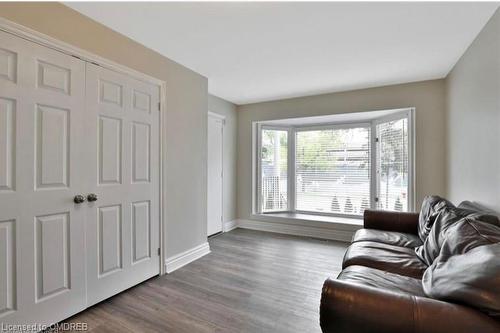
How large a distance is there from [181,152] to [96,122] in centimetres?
100

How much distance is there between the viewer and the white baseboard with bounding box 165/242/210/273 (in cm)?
273

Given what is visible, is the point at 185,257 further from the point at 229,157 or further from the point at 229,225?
the point at 229,157

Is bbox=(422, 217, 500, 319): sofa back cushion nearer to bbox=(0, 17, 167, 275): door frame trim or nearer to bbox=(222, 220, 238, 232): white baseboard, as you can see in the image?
bbox=(0, 17, 167, 275): door frame trim

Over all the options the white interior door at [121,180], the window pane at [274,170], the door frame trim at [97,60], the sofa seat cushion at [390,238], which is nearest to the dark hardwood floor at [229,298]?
the white interior door at [121,180]

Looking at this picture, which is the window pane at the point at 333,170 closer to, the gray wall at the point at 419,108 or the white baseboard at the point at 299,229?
the white baseboard at the point at 299,229

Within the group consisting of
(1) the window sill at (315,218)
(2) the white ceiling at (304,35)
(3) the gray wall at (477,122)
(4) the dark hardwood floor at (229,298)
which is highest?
(2) the white ceiling at (304,35)

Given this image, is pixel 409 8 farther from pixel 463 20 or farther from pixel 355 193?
pixel 355 193

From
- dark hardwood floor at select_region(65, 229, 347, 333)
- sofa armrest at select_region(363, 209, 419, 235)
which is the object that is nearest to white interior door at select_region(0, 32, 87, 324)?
dark hardwood floor at select_region(65, 229, 347, 333)

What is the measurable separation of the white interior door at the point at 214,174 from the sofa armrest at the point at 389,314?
3108 millimetres

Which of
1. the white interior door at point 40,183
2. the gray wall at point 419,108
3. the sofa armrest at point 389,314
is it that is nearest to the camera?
the sofa armrest at point 389,314

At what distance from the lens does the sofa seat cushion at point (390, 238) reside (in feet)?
7.41

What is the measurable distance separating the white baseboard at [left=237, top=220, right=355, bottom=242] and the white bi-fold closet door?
2362 millimetres

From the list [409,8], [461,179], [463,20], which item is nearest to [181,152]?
[409,8]

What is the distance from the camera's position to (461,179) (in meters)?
2.68
